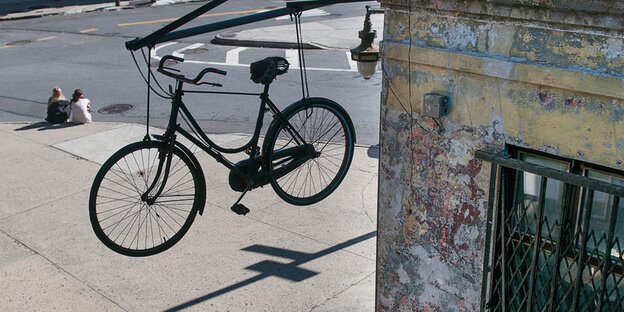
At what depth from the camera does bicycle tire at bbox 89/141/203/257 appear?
16.4ft

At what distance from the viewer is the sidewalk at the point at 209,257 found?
6766 millimetres

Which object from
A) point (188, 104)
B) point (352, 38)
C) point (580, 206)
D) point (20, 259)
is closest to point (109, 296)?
point (20, 259)

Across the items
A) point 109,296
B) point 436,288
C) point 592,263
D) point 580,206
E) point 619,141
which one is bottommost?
point 109,296

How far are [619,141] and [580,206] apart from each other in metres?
0.56

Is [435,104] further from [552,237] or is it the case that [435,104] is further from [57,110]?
[57,110]

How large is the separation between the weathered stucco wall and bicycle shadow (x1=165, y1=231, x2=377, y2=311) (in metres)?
1.66

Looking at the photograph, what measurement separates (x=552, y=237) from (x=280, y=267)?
3384 mm

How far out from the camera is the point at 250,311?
6539mm

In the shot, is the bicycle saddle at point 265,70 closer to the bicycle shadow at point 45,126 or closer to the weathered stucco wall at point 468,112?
the weathered stucco wall at point 468,112

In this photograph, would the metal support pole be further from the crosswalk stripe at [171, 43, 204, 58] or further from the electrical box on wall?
the crosswalk stripe at [171, 43, 204, 58]

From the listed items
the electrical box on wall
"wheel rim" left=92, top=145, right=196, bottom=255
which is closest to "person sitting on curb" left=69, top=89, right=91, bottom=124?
"wheel rim" left=92, top=145, right=196, bottom=255

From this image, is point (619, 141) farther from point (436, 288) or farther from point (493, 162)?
point (436, 288)

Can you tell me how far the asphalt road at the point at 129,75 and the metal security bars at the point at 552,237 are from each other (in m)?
6.96

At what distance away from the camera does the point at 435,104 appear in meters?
4.75
